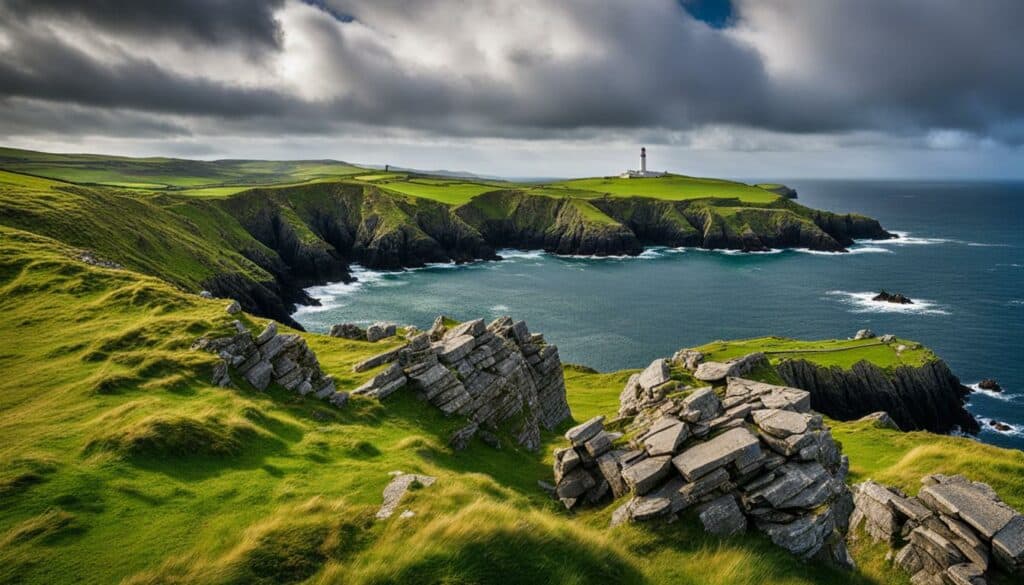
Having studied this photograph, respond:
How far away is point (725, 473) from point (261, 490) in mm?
15556

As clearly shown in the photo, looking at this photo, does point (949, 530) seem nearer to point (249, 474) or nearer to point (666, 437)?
point (666, 437)

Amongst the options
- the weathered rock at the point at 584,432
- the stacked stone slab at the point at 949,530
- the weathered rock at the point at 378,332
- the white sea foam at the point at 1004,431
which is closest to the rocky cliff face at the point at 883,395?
the white sea foam at the point at 1004,431

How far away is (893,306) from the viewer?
11481cm

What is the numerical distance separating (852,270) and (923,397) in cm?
9606

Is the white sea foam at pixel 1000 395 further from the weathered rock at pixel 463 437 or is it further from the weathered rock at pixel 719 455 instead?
the weathered rock at pixel 463 437

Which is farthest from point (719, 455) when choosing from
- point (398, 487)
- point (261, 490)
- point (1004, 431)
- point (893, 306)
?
point (893, 306)

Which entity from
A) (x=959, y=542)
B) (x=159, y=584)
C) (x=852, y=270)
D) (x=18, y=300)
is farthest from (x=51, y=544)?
(x=852, y=270)

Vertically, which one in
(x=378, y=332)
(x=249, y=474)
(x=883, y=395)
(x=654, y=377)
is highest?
(x=249, y=474)

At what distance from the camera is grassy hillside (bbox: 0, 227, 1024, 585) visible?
1373 centimetres

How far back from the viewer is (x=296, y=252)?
495 feet

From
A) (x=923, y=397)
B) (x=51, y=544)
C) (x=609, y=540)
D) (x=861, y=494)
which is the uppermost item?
(x=51, y=544)

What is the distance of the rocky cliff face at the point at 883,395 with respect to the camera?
6975 cm

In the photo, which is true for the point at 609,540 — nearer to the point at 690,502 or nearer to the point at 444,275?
the point at 690,502

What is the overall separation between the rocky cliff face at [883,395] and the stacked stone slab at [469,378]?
46.2 m
